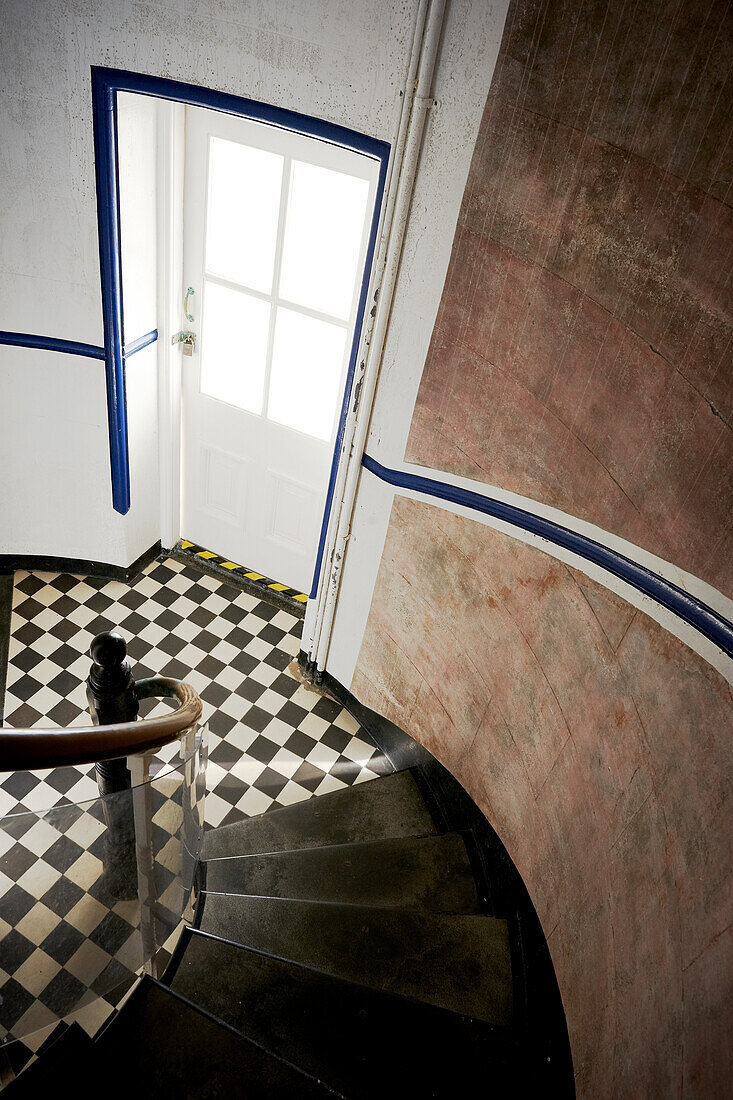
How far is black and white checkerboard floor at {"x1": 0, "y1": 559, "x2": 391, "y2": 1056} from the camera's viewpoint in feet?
8.29

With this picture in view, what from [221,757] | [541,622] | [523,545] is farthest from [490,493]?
[221,757]

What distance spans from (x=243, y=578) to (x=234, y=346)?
158cm

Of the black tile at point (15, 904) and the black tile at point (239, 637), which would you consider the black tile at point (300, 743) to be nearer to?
the black tile at point (239, 637)

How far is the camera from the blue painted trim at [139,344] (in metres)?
4.35

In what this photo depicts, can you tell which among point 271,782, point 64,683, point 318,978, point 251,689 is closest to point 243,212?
point 251,689

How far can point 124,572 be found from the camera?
518 cm

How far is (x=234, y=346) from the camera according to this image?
4617mm

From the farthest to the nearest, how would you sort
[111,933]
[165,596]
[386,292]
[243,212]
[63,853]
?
[165,596], [243,212], [386,292], [111,933], [63,853]

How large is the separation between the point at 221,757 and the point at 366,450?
6.16 ft

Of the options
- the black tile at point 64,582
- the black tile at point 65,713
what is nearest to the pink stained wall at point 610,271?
the black tile at point 65,713

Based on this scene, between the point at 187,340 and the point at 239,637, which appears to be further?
the point at 239,637

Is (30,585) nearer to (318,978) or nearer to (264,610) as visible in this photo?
(264,610)

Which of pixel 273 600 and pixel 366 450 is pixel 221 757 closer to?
pixel 273 600

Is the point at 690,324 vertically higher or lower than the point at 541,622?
higher
